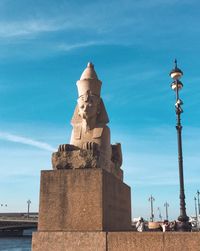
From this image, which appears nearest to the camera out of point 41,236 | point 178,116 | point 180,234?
point 180,234

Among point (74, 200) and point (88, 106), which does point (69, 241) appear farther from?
point (88, 106)

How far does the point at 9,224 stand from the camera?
225 ft

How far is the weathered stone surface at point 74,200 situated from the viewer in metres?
5.98

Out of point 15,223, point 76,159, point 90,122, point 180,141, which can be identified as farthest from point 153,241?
point 15,223

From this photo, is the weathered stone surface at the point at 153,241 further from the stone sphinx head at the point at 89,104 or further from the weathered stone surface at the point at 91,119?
the stone sphinx head at the point at 89,104

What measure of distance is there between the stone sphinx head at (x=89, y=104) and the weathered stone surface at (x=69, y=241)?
2.24 metres

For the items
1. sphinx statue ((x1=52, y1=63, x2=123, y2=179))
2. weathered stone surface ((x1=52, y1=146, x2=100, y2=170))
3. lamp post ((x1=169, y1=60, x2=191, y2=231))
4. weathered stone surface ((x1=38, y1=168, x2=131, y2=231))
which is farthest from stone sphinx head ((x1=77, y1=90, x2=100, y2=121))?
lamp post ((x1=169, y1=60, x2=191, y2=231))

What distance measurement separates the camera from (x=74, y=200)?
239 inches

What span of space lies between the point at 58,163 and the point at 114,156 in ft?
7.66

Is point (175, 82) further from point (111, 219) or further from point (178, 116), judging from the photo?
point (111, 219)

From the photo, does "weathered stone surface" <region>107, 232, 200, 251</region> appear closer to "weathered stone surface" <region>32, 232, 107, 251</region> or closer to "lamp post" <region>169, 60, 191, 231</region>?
"weathered stone surface" <region>32, 232, 107, 251</region>

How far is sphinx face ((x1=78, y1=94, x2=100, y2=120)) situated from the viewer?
736 centimetres

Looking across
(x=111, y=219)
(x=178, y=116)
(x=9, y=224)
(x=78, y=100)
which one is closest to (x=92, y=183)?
(x=111, y=219)

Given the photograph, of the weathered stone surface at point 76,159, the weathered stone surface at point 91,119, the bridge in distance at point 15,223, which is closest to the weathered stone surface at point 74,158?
the weathered stone surface at point 76,159
